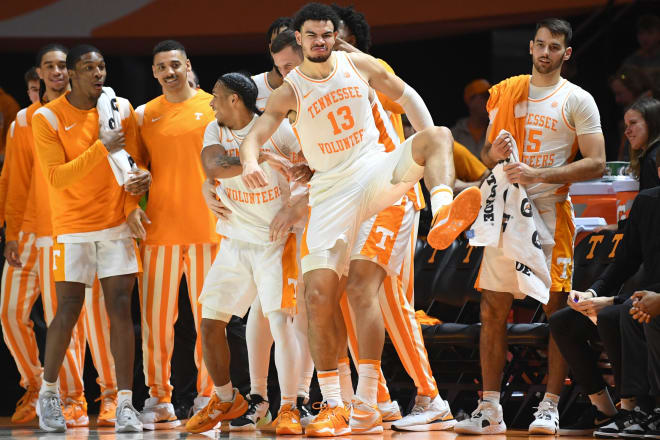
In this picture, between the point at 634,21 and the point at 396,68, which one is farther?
the point at 396,68

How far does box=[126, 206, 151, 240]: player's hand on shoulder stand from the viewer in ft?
18.7

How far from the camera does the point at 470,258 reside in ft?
20.7

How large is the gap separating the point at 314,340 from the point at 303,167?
834 millimetres

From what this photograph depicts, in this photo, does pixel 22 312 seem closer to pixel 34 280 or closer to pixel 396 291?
pixel 34 280

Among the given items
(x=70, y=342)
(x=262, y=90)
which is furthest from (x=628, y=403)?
(x=70, y=342)

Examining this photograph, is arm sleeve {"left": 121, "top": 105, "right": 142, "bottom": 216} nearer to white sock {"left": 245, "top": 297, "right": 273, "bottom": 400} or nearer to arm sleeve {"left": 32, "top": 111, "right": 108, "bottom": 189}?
arm sleeve {"left": 32, "top": 111, "right": 108, "bottom": 189}

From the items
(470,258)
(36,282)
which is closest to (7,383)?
(36,282)

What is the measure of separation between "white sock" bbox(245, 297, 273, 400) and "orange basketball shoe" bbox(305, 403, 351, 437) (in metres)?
0.64

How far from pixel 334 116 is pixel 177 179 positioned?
1435 millimetres

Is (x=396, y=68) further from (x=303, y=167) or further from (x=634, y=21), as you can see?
(x=303, y=167)

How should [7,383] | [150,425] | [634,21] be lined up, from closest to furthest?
[150,425] → [7,383] → [634,21]

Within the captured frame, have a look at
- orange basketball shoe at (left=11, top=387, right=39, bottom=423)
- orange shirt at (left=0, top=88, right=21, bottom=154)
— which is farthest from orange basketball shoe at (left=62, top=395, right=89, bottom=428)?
orange shirt at (left=0, top=88, right=21, bottom=154)

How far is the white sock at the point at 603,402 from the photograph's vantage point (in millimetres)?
4947

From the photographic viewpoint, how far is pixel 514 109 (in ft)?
16.8
